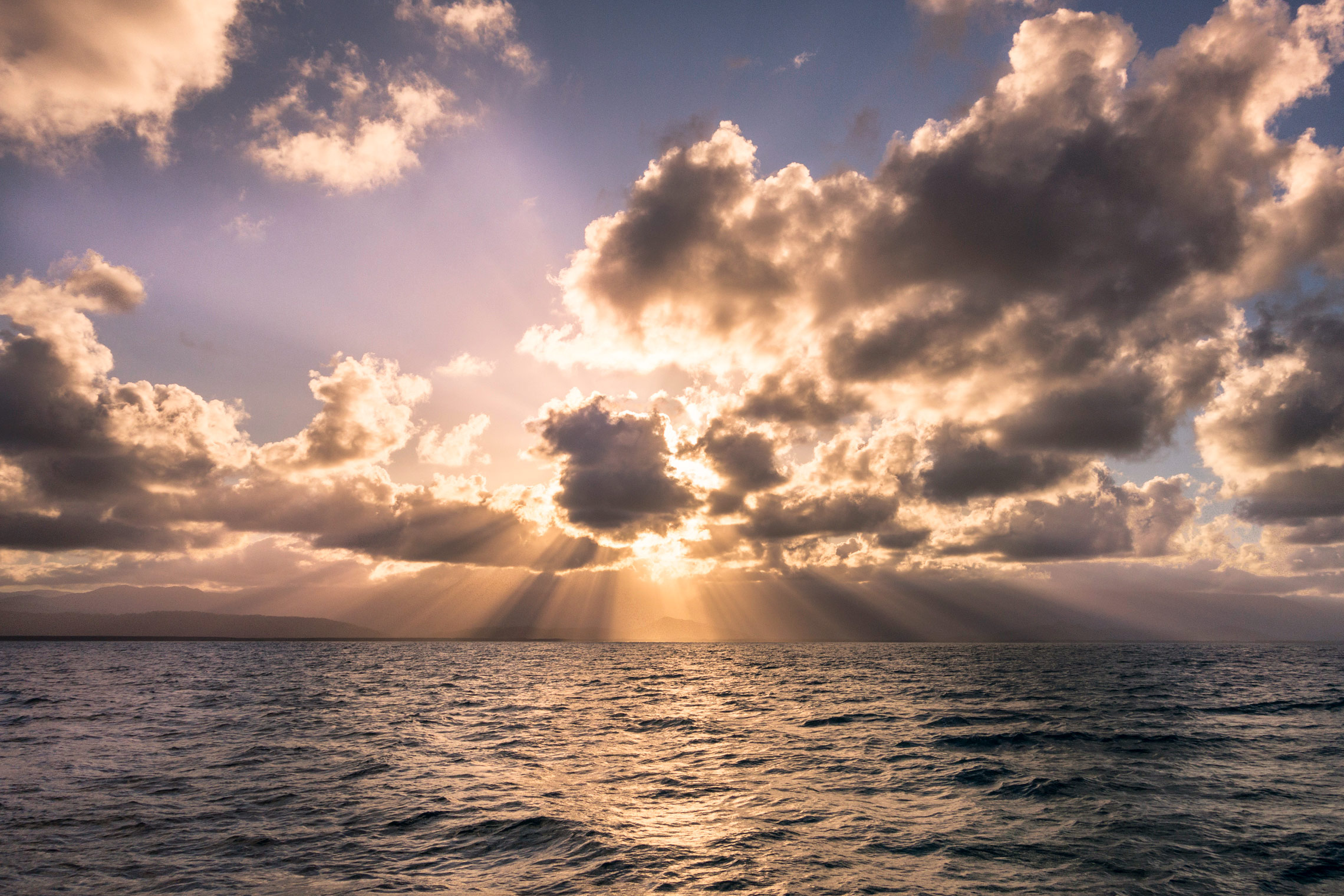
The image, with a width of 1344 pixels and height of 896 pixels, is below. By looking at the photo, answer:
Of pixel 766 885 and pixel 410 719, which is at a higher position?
pixel 766 885

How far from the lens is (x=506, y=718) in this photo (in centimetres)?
4300

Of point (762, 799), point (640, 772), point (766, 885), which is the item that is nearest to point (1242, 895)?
point (766, 885)

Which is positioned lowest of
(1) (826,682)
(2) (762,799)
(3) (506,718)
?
(1) (826,682)

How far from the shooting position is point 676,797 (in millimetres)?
22688

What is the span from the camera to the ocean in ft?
51.5

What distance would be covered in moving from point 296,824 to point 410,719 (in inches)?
951

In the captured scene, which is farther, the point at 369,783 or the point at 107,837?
the point at 369,783

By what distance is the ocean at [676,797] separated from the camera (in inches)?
618

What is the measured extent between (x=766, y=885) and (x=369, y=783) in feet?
57.3

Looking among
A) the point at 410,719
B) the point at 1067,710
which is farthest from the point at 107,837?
the point at 1067,710

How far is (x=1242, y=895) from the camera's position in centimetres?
1435

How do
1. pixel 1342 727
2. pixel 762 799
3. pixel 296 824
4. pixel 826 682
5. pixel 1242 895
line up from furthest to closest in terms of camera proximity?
pixel 826 682 < pixel 1342 727 < pixel 762 799 < pixel 296 824 < pixel 1242 895

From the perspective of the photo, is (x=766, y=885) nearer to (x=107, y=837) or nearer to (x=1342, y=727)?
(x=107, y=837)

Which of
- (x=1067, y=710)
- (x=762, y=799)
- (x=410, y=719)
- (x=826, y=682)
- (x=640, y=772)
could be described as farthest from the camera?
(x=826, y=682)
